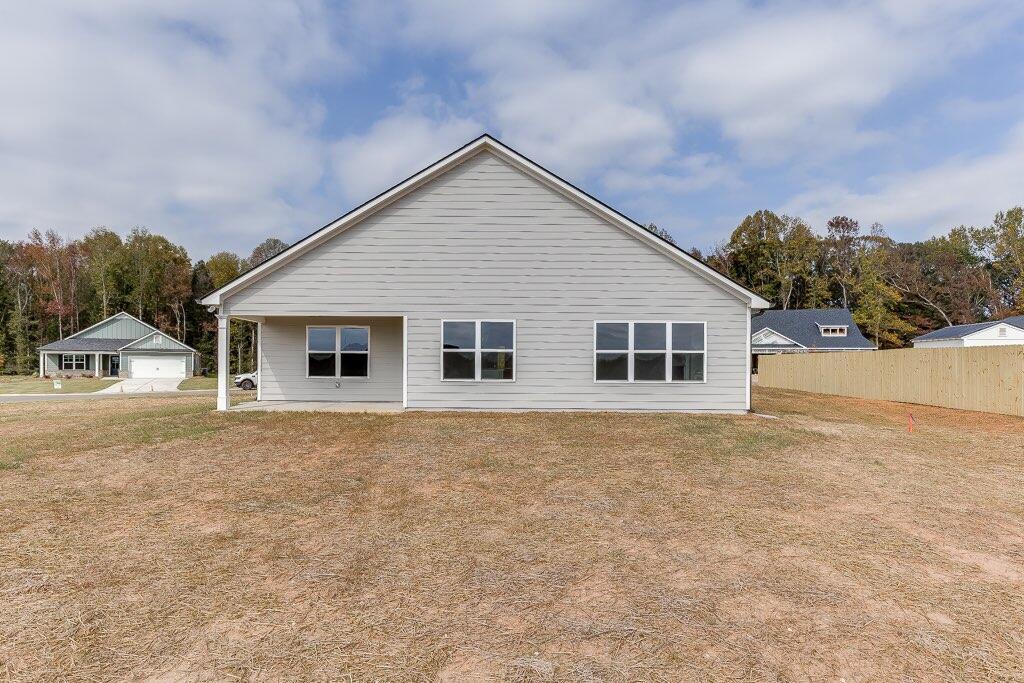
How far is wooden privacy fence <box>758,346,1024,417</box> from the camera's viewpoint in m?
14.2

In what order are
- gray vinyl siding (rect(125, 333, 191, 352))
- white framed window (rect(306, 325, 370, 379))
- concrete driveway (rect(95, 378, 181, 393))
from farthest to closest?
gray vinyl siding (rect(125, 333, 191, 352))
concrete driveway (rect(95, 378, 181, 393))
white framed window (rect(306, 325, 370, 379))

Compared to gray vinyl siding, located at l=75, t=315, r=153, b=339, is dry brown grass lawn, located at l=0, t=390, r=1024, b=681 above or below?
below

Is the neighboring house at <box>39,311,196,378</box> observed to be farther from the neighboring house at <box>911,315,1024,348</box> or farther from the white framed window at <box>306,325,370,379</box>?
the neighboring house at <box>911,315,1024,348</box>

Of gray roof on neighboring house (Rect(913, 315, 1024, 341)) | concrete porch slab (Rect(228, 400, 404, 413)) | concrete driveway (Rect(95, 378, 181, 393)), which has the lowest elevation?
concrete driveway (Rect(95, 378, 181, 393))

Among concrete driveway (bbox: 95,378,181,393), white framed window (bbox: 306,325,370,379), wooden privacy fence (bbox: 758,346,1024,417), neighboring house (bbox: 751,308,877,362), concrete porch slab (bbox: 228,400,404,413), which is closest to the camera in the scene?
concrete porch slab (bbox: 228,400,404,413)

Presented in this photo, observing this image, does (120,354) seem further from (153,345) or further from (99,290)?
(99,290)

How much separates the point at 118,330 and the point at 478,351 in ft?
144

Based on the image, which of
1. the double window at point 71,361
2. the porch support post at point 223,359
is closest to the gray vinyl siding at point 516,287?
the porch support post at point 223,359

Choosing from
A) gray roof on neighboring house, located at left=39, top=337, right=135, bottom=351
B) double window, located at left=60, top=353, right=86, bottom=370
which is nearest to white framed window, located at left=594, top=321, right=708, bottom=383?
gray roof on neighboring house, located at left=39, top=337, right=135, bottom=351

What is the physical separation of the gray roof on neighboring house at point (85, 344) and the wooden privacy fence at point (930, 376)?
48945mm

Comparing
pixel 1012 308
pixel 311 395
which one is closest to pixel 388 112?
pixel 311 395

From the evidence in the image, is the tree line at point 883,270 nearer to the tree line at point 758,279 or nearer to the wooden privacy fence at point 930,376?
the tree line at point 758,279

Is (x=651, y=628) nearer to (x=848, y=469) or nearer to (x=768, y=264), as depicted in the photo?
(x=848, y=469)

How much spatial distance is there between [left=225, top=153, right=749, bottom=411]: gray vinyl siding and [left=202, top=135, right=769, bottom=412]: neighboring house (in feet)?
0.08
